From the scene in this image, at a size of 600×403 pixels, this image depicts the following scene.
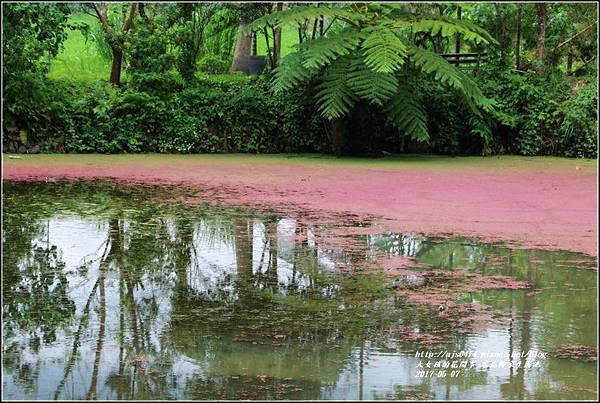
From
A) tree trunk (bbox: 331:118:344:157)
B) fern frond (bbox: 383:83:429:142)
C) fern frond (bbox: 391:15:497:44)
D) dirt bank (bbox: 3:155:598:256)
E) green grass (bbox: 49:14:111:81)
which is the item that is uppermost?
fern frond (bbox: 391:15:497:44)

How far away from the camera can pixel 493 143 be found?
1255 centimetres

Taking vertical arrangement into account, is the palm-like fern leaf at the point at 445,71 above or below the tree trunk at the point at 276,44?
below

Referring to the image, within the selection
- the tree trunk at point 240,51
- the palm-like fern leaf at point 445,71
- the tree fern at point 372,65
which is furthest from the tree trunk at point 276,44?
the palm-like fern leaf at point 445,71

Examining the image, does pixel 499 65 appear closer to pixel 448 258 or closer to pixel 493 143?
pixel 493 143

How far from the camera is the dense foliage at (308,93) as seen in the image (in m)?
11.0

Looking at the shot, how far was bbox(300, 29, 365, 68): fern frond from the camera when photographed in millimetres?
10750

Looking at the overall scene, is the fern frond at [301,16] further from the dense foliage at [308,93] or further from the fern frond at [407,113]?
the fern frond at [407,113]

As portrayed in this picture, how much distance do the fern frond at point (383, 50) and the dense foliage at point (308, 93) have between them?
0.02 metres

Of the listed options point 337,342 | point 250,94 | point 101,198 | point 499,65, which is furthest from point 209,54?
point 337,342

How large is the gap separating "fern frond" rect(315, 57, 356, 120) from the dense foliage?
2cm

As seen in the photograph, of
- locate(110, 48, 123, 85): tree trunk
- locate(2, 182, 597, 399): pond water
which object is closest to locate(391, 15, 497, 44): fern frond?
locate(110, 48, 123, 85): tree trunk

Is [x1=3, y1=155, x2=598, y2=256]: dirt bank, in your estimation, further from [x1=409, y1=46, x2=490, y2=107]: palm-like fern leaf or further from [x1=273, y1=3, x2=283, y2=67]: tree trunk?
[x1=273, y1=3, x2=283, y2=67]: tree trunk

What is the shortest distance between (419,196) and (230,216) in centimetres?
190

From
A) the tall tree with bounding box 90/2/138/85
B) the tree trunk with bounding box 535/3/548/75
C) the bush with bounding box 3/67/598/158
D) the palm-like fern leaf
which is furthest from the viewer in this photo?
the tree trunk with bounding box 535/3/548/75
